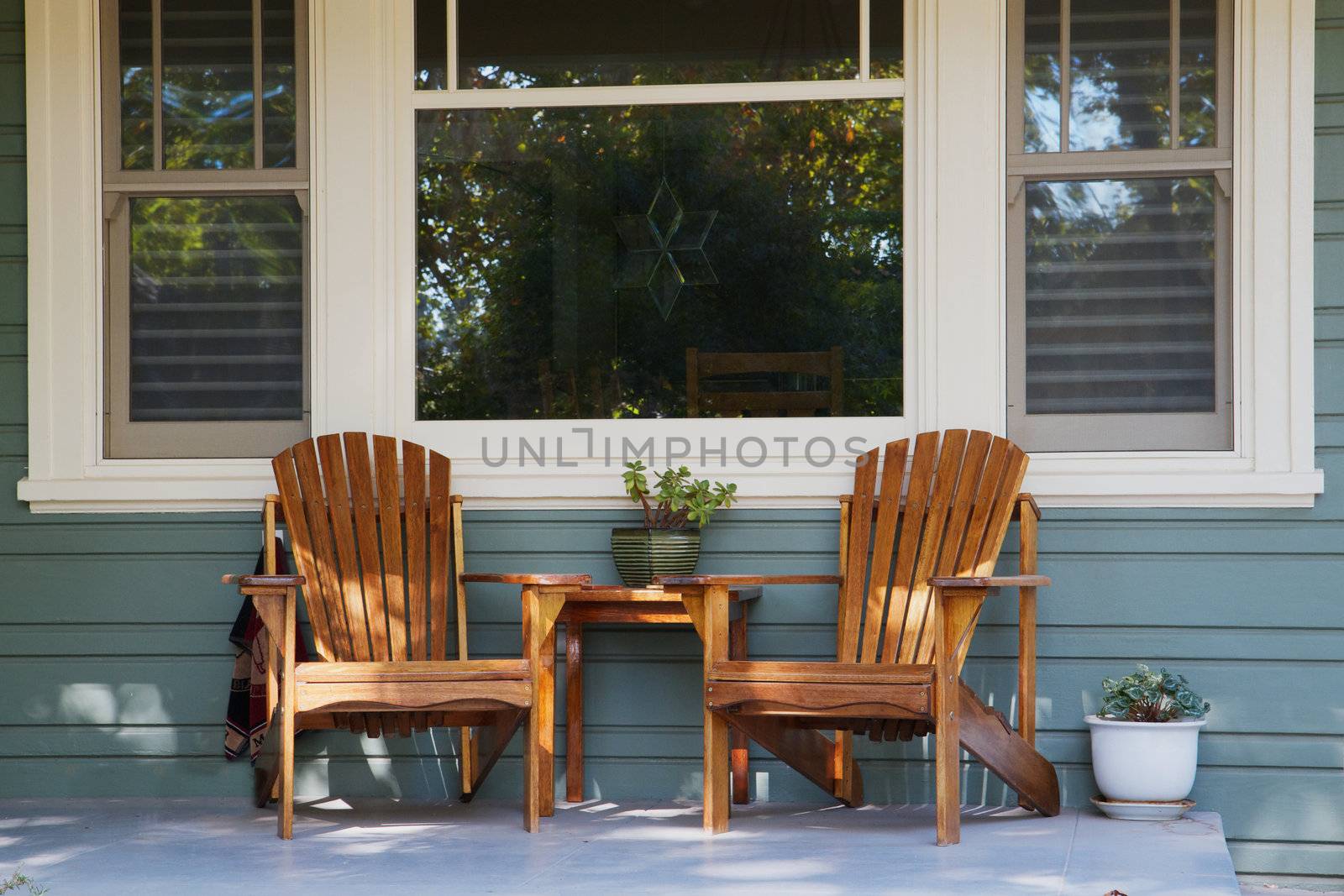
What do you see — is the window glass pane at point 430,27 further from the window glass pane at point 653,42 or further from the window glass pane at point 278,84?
the window glass pane at point 278,84

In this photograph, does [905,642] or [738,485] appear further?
[738,485]

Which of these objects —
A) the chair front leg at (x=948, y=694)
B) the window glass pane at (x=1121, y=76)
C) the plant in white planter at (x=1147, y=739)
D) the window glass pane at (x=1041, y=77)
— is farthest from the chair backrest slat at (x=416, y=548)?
the window glass pane at (x=1121, y=76)

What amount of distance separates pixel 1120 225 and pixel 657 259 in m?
1.27

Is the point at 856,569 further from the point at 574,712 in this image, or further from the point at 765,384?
the point at 574,712

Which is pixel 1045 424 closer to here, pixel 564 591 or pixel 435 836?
pixel 564 591

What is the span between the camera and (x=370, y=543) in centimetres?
382

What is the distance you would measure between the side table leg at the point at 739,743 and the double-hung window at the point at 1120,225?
928 mm

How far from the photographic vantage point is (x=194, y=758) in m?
4.04

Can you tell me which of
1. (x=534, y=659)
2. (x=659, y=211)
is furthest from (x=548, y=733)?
(x=659, y=211)

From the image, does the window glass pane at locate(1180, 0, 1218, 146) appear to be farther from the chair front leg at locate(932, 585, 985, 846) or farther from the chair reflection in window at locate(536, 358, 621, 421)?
the chair reflection in window at locate(536, 358, 621, 421)

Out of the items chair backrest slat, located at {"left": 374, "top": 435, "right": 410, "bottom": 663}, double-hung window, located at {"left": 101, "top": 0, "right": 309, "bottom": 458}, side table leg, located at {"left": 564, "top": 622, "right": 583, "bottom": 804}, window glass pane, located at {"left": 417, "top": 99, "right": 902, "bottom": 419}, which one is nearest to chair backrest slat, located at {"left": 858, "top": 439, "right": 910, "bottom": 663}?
window glass pane, located at {"left": 417, "top": 99, "right": 902, "bottom": 419}

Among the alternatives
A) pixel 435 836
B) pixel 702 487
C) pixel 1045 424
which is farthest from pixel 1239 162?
pixel 435 836

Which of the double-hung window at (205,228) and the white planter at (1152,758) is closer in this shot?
the white planter at (1152,758)

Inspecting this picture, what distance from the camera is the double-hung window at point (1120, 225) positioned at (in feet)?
12.7
